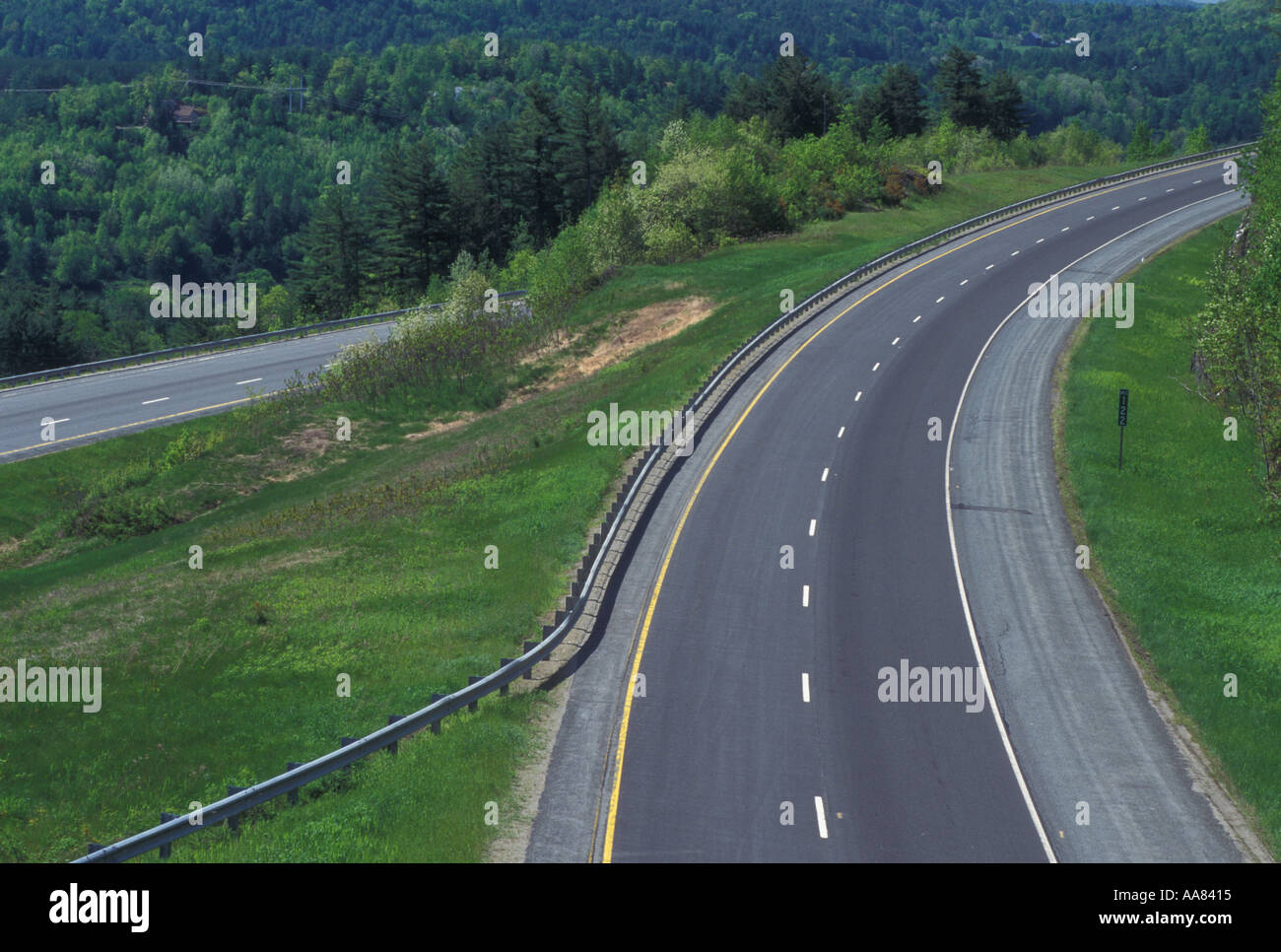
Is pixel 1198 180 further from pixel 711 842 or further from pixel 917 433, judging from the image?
pixel 711 842

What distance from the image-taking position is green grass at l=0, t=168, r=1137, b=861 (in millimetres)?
20469

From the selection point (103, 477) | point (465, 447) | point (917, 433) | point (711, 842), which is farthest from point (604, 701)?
point (103, 477)

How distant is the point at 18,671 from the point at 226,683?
17.2ft

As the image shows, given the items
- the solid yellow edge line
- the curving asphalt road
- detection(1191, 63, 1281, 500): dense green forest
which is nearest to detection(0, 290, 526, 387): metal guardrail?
the solid yellow edge line

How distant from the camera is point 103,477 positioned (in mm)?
45094

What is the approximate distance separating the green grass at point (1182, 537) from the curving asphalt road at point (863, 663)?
0.91 metres

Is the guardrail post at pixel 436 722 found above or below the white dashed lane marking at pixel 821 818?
above

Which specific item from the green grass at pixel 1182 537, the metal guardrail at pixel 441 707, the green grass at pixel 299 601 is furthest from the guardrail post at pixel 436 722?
the green grass at pixel 1182 537

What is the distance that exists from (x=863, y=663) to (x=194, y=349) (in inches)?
1972

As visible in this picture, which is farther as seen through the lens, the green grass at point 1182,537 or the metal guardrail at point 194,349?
the metal guardrail at point 194,349

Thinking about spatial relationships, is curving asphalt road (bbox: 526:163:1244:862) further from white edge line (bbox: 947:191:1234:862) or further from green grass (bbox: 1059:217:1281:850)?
green grass (bbox: 1059:217:1281:850)

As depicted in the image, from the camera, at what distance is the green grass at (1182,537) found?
903 inches

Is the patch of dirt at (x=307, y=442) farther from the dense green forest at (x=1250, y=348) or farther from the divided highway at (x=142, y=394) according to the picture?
the dense green forest at (x=1250, y=348)

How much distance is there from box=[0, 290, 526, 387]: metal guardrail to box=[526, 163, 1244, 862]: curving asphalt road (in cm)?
3382
